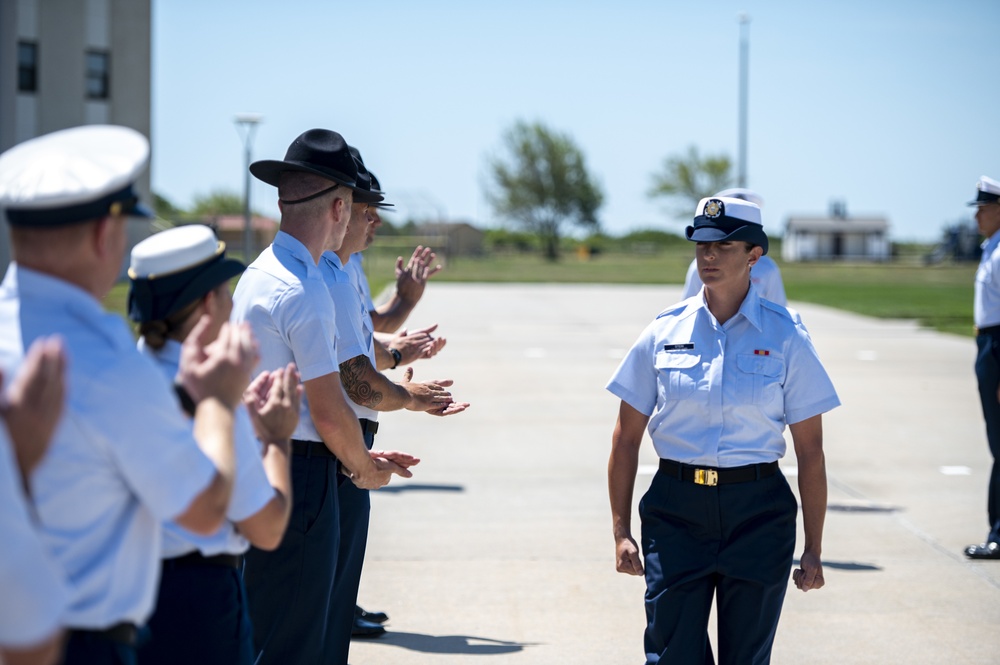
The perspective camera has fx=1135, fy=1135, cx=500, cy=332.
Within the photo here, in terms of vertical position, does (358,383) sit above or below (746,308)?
below

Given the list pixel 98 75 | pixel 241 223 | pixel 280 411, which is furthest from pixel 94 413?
pixel 241 223

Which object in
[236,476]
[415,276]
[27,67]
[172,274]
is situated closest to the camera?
[236,476]

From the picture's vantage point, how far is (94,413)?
6.82 ft

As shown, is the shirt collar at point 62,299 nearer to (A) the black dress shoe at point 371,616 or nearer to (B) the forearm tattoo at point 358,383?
(B) the forearm tattoo at point 358,383

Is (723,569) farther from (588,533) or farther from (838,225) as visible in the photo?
(838,225)

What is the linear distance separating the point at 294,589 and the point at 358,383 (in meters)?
0.81

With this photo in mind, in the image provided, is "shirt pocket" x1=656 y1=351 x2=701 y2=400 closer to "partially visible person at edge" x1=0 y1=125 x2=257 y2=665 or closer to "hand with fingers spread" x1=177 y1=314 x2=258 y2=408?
"hand with fingers spread" x1=177 y1=314 x2=258 y2=408

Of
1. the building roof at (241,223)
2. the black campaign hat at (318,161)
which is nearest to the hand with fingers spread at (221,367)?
the black campaign hat at (318,161)

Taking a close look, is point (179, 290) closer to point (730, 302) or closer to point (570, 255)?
point (730, 302)

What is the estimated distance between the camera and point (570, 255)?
10262 cm

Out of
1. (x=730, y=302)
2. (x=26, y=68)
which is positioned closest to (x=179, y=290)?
(x=730, y=302)

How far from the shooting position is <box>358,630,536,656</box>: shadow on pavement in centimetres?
538

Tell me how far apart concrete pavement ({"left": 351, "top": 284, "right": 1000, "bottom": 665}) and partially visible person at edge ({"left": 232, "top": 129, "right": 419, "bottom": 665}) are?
1411mm

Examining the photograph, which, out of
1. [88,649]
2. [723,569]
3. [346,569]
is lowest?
[346,569]
